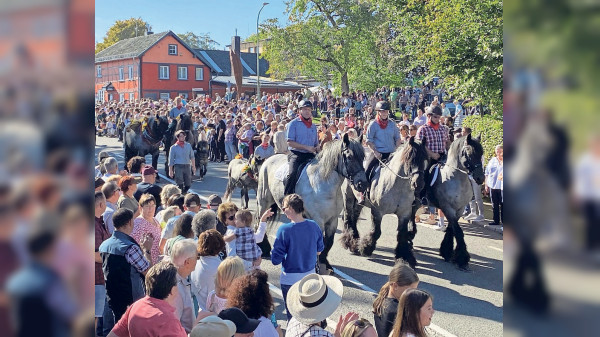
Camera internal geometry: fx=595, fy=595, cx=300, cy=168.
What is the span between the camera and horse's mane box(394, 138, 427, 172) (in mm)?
9688

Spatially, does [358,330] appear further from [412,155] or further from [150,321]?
[412,155]

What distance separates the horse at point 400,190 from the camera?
9711 mm

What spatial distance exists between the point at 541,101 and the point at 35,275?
72cm

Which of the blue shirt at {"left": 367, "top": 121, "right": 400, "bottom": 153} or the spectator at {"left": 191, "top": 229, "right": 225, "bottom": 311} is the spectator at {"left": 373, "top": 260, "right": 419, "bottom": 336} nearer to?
the spectator at {"left": 191, "top": 229, "right": 225, "bottom": 311}

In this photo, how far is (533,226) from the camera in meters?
0.73

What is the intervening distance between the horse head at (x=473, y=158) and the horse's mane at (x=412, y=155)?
2.45 ft

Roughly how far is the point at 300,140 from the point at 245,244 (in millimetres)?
3352

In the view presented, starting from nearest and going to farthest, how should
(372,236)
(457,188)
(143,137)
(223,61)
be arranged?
1. (457,188)
2. (372,236)
3. (143,137)
4. (223,61)

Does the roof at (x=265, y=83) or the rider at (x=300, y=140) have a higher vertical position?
the roof at (x=265, y=83)

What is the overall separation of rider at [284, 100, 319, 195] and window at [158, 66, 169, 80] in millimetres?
55517

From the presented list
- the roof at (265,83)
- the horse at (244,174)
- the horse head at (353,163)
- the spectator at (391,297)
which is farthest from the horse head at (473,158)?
the roof at (265,83)

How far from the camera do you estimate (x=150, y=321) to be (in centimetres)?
423

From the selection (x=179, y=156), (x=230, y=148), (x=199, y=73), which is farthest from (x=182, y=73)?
(x=179, y=156)

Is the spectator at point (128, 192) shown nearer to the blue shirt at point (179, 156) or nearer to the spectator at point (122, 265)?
the spectator at point (122, 265)
